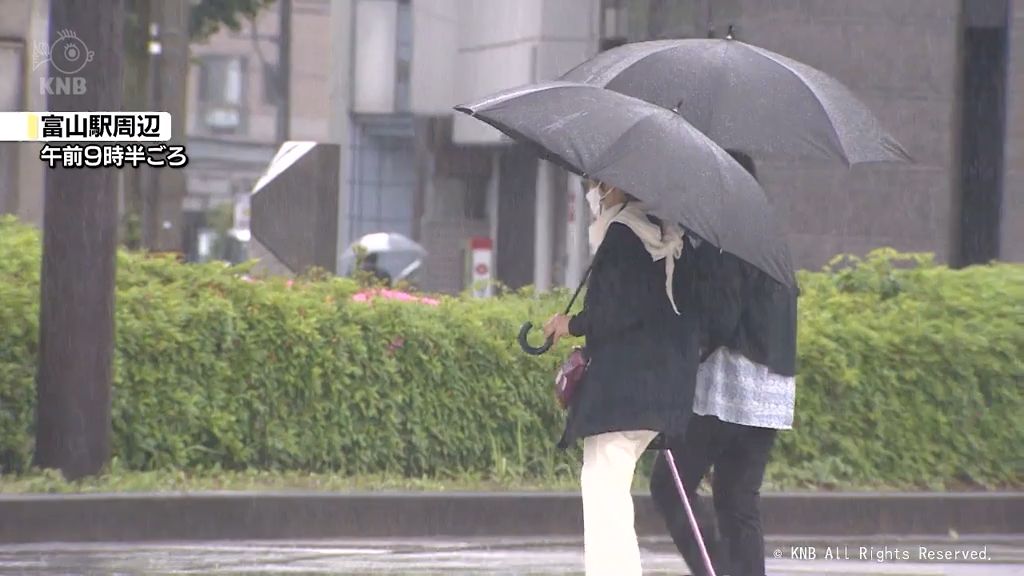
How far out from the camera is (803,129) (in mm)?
6457

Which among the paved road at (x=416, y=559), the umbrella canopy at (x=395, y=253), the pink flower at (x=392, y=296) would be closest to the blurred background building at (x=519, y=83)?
the umbrella canopy at (x=395, y=253)

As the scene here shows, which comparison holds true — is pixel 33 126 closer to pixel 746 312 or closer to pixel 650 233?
pixel 746 312

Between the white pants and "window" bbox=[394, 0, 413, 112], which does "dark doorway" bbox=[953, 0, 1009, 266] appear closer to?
the white pants

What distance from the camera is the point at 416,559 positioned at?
27.1 feet

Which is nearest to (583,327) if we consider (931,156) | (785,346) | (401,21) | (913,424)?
(785,346)

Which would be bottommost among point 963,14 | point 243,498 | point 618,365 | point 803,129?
point 243,498

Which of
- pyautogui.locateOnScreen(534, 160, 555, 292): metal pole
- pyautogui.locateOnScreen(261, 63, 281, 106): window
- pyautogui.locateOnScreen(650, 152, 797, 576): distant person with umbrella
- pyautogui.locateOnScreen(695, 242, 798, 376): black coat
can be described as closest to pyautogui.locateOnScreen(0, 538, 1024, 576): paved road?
pyautogui.locateOnScreen(650, 152, 797, 576): distant person with umbrella

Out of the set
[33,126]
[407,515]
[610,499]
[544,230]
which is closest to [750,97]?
[610,499]

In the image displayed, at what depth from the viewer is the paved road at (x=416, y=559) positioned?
7.79 metres

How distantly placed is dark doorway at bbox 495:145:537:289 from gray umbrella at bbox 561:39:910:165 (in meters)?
22.1

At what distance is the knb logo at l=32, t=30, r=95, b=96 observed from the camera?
8.81m

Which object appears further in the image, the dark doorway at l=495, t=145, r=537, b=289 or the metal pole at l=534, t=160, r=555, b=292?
the dark doorway at l=495, t=145, r=537, b=289

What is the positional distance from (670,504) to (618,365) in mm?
1059

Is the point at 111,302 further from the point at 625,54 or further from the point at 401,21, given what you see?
the point at 401,21
